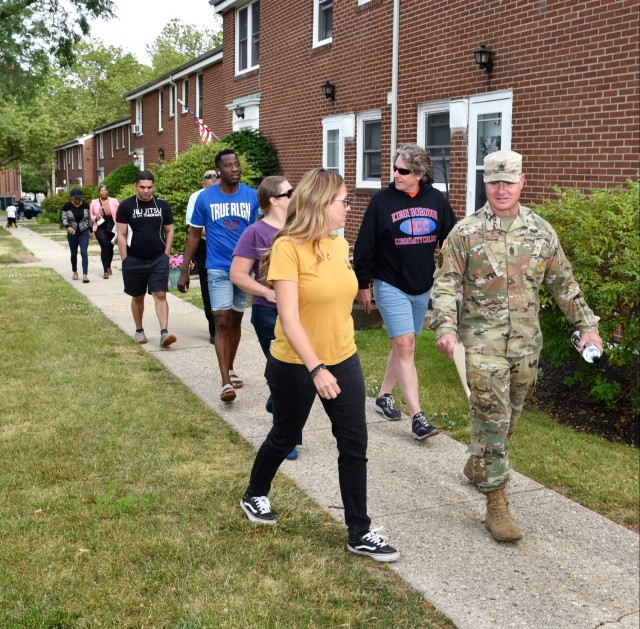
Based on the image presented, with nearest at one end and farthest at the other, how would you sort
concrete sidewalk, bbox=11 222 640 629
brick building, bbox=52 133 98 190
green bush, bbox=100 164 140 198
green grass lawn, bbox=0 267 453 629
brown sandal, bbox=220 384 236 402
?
green grass lawn, bbox=0 267 453 629, concrete sidewalk, bbox=11 222 640 629, brown sandal, bbox=220 384 236 402, green bush, bbox=100 164 140 198, brick building, bbox=52 133 98 190

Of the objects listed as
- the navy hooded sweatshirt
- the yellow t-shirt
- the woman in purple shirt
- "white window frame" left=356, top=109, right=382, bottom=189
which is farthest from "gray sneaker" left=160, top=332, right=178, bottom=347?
"white window frame" left=356, top=109, right=382, bottom=189

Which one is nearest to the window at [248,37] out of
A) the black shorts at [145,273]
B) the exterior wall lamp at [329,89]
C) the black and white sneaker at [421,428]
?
the exterior wall lamp at [329,89]

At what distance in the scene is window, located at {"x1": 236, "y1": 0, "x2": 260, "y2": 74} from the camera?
19.1m

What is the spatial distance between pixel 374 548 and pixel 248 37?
57.5 ft

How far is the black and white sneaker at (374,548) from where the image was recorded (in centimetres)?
376

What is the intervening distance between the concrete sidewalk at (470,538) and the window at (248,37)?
14559 mm

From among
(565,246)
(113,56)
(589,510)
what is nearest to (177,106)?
(565,246)

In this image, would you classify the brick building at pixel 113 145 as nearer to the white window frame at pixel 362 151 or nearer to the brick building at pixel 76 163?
the brick building at pixel 76 163

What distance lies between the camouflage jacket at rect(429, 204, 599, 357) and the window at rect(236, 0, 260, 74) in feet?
52.3

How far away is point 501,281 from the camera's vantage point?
395 cm

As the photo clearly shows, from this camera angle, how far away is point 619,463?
5137mm

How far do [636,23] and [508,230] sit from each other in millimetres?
5754

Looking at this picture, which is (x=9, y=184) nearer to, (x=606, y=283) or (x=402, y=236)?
(x=402, y=236)

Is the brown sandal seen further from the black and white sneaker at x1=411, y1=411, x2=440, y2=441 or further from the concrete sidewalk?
the black and white sneaker at x1=411, y1=411, x2=440, y2=441
